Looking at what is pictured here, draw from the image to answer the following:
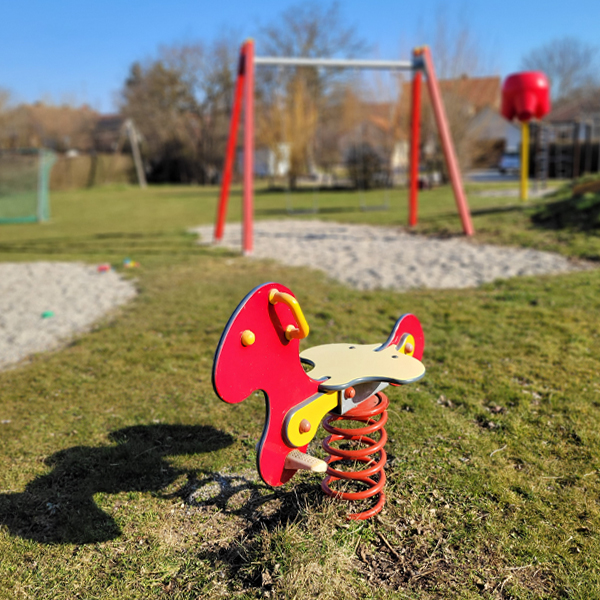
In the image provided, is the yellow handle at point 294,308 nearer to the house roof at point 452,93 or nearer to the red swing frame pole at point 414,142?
the red swing frame pole at point 414,142

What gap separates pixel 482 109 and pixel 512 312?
72.0 ft

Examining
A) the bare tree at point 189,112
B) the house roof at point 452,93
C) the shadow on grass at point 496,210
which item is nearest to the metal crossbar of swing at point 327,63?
the shadow on grass at point 496,210

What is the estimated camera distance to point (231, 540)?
2.31 meters

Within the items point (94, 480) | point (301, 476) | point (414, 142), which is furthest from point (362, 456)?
point (414, 142)

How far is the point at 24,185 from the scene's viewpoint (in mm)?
19797

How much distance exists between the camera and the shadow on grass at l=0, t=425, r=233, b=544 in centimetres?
241

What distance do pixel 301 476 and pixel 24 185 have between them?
2036cm

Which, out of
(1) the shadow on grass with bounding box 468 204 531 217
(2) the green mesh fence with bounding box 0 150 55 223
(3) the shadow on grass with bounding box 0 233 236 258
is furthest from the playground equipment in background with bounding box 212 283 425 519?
(2) the green mesh fence with bounding box 0 150 55 223

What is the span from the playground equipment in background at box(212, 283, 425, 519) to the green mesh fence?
16881 mm

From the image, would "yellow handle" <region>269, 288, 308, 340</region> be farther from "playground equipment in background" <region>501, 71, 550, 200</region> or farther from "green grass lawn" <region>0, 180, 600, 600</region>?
"playground equipment in background" <region>501, 71, 550, 200</region>

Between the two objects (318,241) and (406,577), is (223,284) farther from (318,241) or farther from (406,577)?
(406,577)

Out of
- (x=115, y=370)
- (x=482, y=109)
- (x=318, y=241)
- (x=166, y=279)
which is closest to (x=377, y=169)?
(x=482, y=109)

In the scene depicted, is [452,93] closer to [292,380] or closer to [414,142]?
[414,142]

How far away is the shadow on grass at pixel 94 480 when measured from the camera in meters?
2.41
